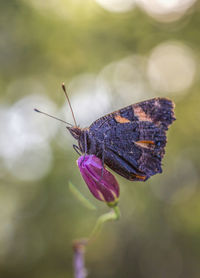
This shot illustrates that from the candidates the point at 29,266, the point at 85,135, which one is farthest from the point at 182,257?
the point at 85,135

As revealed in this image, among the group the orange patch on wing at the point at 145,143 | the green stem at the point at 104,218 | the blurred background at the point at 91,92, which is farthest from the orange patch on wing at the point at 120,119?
the blurred background at the point at 91,92

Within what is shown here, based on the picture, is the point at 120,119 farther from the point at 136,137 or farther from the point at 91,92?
the point at 91,92

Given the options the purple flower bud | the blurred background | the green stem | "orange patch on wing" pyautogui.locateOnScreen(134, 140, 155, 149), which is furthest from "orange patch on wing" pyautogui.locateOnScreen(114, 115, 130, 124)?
the blurred background

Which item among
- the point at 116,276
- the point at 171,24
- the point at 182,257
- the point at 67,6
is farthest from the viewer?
the point at 116,276

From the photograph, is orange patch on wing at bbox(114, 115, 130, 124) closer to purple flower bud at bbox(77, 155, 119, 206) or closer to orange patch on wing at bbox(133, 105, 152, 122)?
orange patch on wing at bbox(133, 105, 152, 122)

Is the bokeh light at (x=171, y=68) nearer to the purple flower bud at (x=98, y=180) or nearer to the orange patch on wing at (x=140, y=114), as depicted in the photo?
the orange patch on wing at (x=140, y=114)

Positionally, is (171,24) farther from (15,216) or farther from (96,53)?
(15,216)

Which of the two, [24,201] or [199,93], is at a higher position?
[199,93]

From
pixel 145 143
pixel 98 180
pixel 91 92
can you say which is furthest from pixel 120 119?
pixel 91 92
